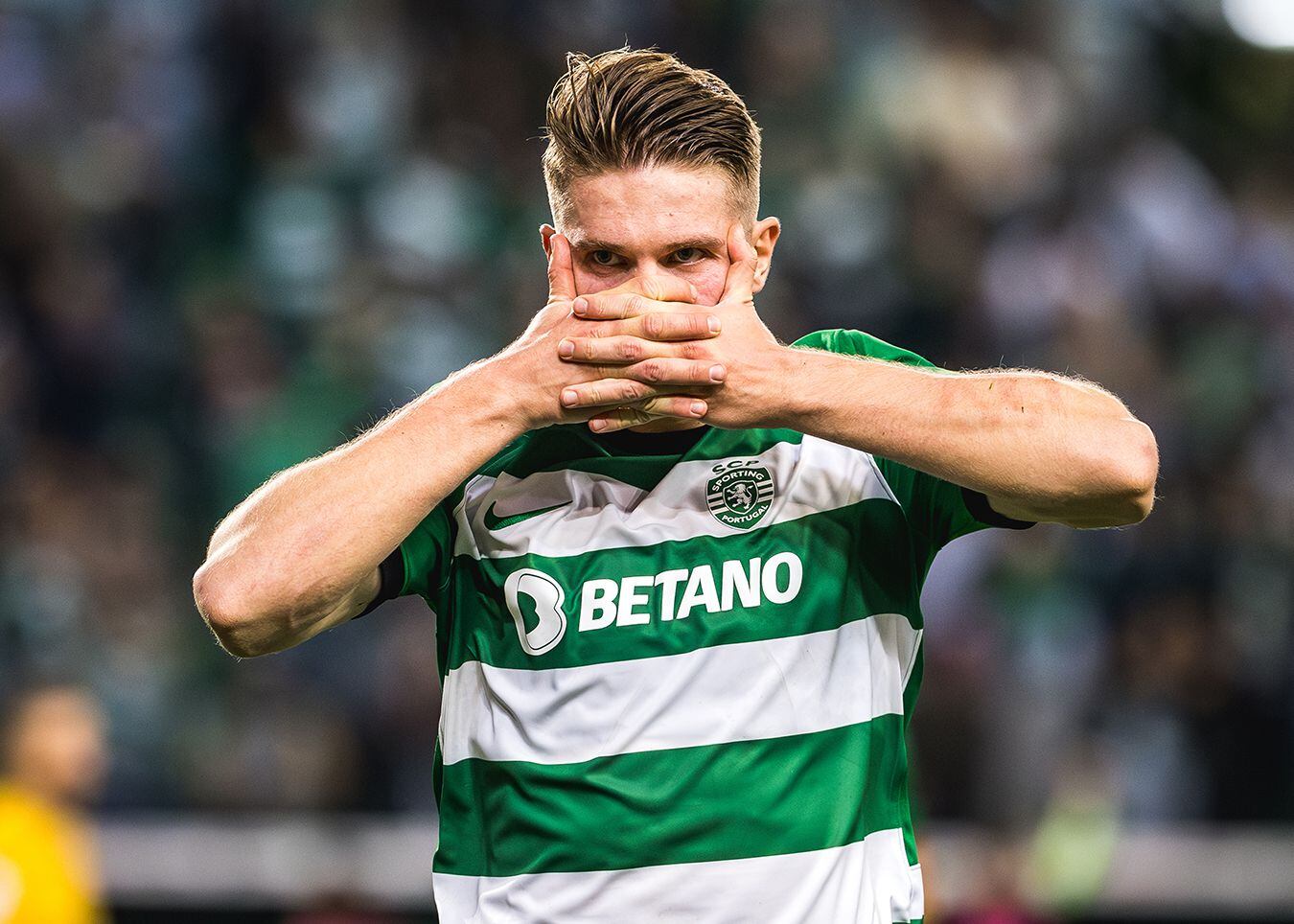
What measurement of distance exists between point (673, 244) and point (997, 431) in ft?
1.80

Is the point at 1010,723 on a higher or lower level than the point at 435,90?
lower

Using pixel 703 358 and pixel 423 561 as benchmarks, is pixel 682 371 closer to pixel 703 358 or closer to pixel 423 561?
pixel 703 358

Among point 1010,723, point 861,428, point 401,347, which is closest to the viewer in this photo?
point 861,428

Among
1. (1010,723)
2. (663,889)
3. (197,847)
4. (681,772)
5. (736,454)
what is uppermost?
(736,454)

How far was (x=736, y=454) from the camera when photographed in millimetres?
2654

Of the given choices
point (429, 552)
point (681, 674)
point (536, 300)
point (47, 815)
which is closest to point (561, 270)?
point (429, 552)

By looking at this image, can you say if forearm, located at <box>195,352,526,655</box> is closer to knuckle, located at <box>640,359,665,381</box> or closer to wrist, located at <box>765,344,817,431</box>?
knuckle, located at <box>640,359,665,381</box>

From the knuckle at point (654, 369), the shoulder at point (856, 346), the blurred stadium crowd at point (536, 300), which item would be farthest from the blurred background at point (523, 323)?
the knuckle at point (654, 369)

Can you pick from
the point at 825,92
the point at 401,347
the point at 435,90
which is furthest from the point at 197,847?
the point at 825,92

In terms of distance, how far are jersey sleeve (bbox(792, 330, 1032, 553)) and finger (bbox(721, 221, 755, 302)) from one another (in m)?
0.13

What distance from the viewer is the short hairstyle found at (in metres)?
2.52

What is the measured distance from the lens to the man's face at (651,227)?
98.5 inches

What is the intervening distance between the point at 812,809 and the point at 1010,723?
5204 mm

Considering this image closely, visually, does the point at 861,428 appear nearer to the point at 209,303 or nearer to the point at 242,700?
the point at 242,700
